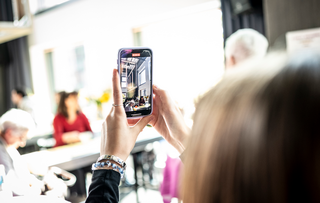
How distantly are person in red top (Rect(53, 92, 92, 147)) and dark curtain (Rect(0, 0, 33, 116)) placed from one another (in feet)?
9.43

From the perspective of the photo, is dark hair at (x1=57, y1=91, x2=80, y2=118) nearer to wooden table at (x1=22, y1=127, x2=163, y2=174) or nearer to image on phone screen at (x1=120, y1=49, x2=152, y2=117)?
wooden table at (x1=22, y1=127, x2=163, y2=174)

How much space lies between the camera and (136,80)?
864 mm

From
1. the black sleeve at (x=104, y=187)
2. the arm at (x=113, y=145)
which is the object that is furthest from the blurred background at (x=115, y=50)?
the black sleeve at (x=104, y=187)

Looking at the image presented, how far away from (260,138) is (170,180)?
1.86 m

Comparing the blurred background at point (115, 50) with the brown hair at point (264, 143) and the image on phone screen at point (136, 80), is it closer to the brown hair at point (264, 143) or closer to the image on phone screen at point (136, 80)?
the image on phone screen at point (136, 80)

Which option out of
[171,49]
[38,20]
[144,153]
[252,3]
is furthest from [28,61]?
[252,3]

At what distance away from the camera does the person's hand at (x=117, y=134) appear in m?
0.63

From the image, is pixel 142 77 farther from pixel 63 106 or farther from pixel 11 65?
pixel 11 65

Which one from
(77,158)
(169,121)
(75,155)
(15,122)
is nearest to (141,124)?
(169,121)

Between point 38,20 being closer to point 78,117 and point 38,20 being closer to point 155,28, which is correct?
point 155,28

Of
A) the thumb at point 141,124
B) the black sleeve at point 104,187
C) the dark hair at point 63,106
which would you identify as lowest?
the dark hair at point 63,106

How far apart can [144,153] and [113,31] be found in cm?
212

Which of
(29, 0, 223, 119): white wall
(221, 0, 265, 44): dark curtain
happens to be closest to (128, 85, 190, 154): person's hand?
(221, 0, 265, 44): dark curtain

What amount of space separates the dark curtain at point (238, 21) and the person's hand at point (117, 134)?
2.57 metres
